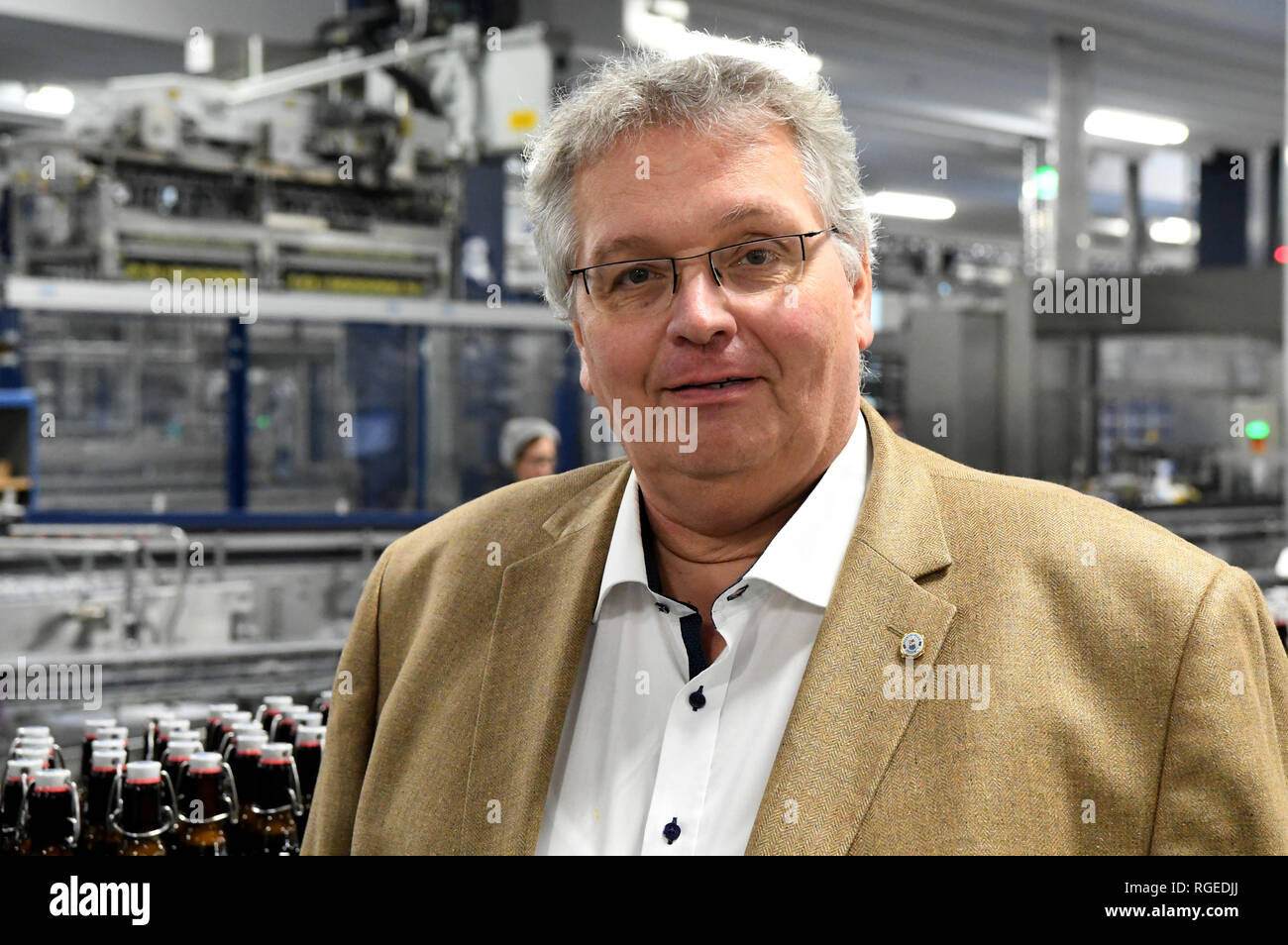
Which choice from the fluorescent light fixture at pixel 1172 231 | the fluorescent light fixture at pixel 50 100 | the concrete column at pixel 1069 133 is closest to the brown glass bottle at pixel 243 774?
the concrete column at pixel 1069 133

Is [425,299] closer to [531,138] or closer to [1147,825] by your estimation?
[531,138]

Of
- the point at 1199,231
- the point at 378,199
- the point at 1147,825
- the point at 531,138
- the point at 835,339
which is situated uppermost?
the point at 1199,231

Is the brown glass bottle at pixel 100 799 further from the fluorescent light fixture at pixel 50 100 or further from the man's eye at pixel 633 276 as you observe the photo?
the fluorescent light fixture at pixel 50 100

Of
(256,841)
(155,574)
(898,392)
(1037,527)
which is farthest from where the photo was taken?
(898,392)

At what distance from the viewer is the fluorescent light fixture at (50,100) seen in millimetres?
9672

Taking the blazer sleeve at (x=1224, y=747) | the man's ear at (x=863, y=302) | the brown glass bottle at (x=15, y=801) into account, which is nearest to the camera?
the blazer sleeve at (x=1224, y=747)

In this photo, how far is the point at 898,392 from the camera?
402 inches

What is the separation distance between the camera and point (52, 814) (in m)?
1.68

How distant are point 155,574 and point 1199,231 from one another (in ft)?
37.5

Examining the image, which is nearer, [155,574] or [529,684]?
[529,684]

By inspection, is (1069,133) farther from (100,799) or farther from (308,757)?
(100,799)

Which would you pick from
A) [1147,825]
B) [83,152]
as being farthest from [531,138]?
[83,152]

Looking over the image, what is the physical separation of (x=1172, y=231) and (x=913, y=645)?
1811 cm

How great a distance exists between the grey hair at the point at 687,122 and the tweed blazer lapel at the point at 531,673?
0.83 ft
